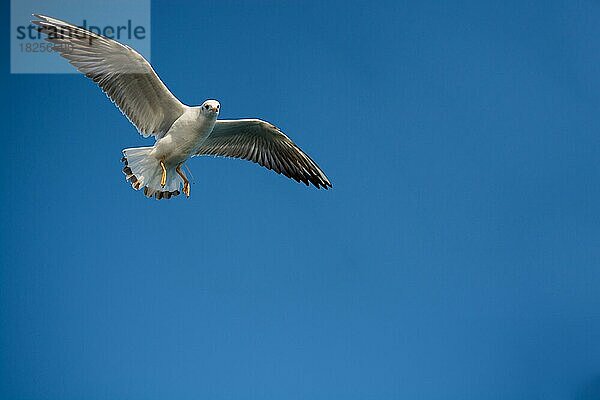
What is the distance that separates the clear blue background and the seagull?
2.37 feet

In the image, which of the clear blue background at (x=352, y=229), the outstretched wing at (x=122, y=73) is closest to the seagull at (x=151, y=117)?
the outstretched wing at (x=122, y=73)

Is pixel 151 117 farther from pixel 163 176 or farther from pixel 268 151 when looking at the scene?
pixel 268 151

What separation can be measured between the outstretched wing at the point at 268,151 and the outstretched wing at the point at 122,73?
148 millimetres

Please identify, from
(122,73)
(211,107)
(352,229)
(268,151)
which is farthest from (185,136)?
(352,229)

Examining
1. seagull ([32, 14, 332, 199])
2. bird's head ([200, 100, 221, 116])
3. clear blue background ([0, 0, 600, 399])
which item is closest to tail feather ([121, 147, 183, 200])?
seagull ([32, 14, 332, 199])

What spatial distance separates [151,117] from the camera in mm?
2215

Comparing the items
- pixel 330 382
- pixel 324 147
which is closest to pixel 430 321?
pixel 330 382

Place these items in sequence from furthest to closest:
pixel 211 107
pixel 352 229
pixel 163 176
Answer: pixel 352 229, pixel 163 176, pixel 211 107

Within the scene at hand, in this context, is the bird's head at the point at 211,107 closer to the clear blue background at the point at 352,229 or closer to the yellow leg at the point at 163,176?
the yellow leg at the point at 163,176

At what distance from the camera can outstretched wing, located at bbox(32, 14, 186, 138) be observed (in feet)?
6.74

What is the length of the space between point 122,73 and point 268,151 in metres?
0.40

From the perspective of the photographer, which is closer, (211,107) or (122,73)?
(211,107)

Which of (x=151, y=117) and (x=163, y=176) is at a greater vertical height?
(x=151, y=117)

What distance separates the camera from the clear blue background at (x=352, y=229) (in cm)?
302
